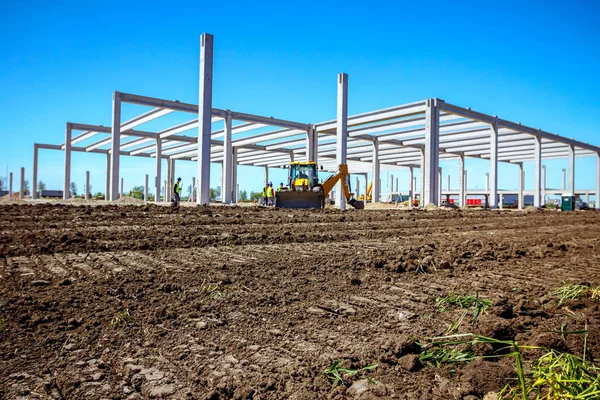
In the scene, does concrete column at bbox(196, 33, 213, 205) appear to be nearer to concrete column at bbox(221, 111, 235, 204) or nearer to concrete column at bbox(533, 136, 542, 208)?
concrete column at bbox(221, 111, 235, 204)

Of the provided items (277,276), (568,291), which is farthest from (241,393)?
(568,291)

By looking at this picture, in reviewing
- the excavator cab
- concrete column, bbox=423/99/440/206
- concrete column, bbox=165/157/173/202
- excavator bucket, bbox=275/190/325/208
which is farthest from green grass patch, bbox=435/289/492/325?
concrete column, bbox=165/157/173/202

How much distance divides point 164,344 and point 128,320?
57cm

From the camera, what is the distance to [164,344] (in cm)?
284

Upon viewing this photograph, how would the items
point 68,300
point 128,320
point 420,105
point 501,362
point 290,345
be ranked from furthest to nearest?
point 420,105 < point 68,300 < point 128,320 < point 290,345 < point 501,362

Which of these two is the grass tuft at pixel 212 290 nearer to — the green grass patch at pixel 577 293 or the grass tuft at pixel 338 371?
the grass tuft at pixel 338 371

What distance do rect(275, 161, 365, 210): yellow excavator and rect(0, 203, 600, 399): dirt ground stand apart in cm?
1439

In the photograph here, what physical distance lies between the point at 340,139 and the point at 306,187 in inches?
213

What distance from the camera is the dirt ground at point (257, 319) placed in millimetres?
2291

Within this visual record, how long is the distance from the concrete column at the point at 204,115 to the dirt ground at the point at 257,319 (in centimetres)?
1369

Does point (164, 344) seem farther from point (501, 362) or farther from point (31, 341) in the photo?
point (501, 362)

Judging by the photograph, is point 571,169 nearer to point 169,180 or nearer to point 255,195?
point 169,180

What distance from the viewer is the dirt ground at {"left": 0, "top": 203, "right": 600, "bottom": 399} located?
2291 mm

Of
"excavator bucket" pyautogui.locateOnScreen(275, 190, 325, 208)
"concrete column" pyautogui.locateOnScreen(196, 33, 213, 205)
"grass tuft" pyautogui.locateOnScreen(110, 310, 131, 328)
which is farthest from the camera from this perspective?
"excavator bucket" pyautogui.locateOnScreen(275, 190, 325, 208)
